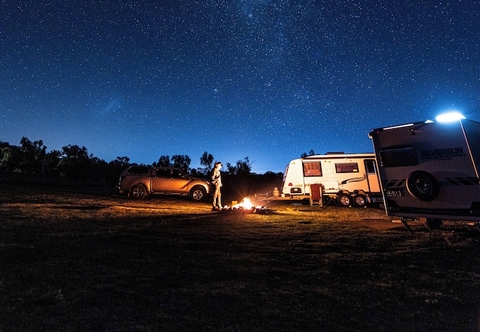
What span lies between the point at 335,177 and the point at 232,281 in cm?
1501

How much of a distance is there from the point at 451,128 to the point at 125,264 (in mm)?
7931

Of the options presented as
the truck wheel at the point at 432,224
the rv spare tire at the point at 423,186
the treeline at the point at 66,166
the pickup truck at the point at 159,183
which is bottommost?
the truck wheel at the point at 432,224

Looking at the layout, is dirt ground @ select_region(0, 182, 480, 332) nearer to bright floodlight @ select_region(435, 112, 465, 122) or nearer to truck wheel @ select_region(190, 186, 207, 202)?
bright floodlight @ select_region(435, 112, 465, 122)

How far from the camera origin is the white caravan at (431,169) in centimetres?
709

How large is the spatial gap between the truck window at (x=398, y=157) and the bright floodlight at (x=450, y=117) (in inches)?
38.1

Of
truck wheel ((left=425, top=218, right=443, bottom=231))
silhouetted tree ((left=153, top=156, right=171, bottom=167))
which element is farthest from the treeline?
truck wheel ((left=425, top=218, right=443, bottom=231))

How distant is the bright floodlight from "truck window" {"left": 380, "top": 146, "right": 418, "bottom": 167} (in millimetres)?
969

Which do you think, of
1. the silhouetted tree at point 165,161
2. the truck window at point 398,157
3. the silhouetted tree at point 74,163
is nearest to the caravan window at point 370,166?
the truck window at point 398,157

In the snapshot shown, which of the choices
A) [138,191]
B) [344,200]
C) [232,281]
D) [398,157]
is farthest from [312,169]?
[232,281]

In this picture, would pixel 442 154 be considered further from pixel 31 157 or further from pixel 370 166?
pixel 31 157

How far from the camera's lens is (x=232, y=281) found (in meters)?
4.15

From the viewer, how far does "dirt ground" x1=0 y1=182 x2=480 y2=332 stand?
3020mm

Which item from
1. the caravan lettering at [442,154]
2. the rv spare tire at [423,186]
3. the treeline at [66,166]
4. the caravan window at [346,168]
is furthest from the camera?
the treeline at [66,166]

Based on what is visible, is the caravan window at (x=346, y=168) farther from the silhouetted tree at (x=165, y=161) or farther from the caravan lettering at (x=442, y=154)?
the silhouetted tree at (x=165, y=161)
